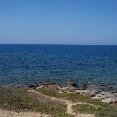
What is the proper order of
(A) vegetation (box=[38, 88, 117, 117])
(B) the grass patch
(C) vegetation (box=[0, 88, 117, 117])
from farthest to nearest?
(B) the grass patch
(C) vegetation (box=[0, 88, 117, 117])
(A) vegetation (box=[38, 88, 117, 117])

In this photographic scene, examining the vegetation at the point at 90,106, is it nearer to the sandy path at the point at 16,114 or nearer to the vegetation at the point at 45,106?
the vegetation at the point at 45,106

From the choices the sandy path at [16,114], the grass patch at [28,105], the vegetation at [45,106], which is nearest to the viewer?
the sandy path at [16,114]

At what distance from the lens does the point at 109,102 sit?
42.2 m

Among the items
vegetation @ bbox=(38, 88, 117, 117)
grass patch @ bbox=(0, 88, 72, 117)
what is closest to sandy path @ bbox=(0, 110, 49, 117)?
grass patch @ bbox=(0, 88, 72, 117)

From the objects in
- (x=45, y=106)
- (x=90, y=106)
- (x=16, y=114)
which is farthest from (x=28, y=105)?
(x=90, y=106)

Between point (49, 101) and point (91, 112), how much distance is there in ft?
21.1

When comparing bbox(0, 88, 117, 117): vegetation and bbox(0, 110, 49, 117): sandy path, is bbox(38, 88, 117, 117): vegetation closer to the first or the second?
bbox(0, 88, 117, 117): vegetation

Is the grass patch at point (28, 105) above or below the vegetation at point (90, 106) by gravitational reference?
above

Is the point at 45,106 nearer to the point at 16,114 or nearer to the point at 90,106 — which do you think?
the point at 90,106

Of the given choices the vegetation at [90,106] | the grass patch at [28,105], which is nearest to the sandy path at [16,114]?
the grass patch at [28,105]

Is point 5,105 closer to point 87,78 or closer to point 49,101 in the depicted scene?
point 49,101

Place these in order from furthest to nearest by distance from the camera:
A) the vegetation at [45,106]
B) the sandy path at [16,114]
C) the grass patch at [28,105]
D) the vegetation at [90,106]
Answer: the grass patch at [28,105] < the vegetation at [45,106] < the vegetation at [90,106] < the sandy path at [16,114]

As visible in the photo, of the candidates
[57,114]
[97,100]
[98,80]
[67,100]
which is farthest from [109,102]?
[98,80]

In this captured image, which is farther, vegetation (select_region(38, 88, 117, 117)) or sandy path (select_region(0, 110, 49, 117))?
vegetation (select_region(38, 88, 117, 117))
